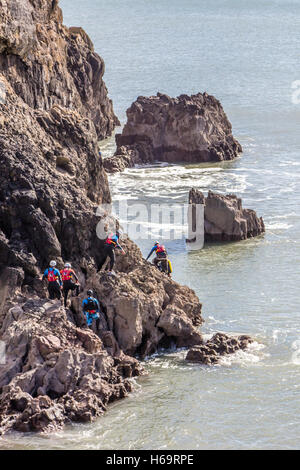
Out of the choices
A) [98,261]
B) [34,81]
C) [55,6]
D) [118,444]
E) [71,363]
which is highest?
[55,6]

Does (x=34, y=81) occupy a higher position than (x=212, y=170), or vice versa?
(x=34, y=81)

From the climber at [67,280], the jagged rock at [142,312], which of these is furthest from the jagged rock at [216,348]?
the climber at [67,280]

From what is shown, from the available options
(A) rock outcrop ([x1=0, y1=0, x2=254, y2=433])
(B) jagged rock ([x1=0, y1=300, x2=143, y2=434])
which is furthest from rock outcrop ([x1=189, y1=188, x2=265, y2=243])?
(B) jagged rock ([x1=0, y1=300, x2=143, y2=434])

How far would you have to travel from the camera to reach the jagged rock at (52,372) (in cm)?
2736

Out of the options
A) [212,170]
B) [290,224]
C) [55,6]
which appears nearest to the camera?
[290,224]

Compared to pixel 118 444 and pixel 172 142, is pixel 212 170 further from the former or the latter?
pixel 118 444

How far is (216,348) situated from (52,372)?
6.84m

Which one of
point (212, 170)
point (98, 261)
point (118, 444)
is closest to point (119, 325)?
point (98, 261)

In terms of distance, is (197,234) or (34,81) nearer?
(34,81)

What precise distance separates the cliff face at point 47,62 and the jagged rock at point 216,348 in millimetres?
13181

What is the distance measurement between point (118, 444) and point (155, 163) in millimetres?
50933

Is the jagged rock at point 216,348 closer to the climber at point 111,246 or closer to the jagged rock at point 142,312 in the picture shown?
the jagged rock at point 142,312

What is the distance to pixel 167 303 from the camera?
35094 mm

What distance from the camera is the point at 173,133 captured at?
75.7 metres
